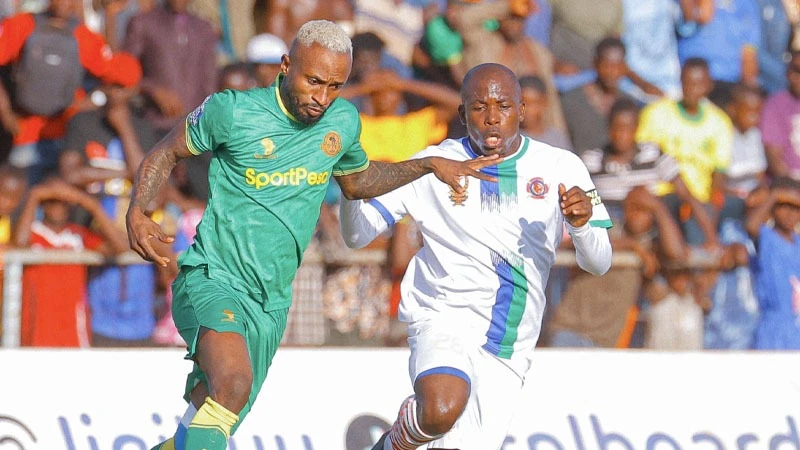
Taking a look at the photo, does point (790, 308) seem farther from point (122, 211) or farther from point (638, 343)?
point (122, 211)

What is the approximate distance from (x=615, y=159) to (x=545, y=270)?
3217 millimetres

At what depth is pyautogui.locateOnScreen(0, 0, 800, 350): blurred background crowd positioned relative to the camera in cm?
888

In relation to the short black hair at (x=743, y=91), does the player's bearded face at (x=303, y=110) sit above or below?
below

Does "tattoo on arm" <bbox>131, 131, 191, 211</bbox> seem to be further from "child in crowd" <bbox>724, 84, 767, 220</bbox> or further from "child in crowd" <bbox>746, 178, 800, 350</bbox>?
"child in crowd" <bbox>724, 84, 767, 220</bbox>

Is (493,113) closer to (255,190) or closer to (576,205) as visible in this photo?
(576,205)

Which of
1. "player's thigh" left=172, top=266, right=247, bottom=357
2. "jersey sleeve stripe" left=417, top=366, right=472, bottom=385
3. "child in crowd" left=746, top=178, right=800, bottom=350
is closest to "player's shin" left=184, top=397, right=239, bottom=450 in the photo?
"player's thigh" left=172, top=266, right=247, bottom=357

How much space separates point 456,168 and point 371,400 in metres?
1.83

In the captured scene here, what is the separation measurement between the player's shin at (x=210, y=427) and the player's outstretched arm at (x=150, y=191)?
63 cm

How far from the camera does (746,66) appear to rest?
10.8 meters

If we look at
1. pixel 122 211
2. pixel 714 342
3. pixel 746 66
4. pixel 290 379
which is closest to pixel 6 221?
pixel 122 211

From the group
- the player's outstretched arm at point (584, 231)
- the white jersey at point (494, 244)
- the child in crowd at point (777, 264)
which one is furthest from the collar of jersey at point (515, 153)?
the child in crowd at point (777, 264)

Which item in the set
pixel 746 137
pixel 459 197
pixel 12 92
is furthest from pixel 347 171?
pixel 746 137

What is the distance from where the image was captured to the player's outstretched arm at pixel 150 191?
517 centimetres

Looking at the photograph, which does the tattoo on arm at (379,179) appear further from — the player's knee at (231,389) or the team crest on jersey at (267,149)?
the player's knee at (231,389)
